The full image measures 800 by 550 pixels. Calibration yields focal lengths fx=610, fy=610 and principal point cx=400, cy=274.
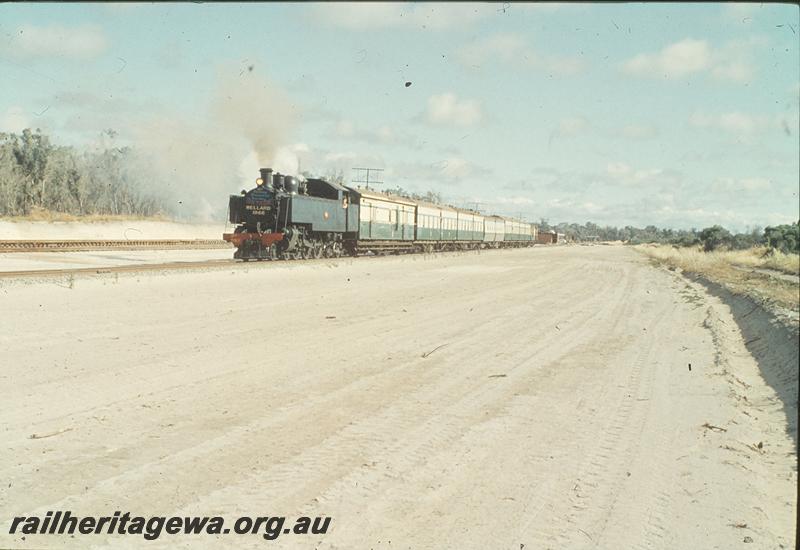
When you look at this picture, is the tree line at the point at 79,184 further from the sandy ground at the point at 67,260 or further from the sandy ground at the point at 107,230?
the sandy ground at the point at 67,260

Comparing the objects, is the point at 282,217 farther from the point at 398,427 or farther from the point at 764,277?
the point at 764,277

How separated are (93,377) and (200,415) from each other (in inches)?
92.9

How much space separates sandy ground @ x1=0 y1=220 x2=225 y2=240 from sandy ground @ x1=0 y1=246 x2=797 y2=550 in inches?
1656

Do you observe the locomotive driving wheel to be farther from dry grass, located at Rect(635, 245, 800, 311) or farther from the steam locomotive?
dry grass, located at Rect(635, 245, 800, 311)

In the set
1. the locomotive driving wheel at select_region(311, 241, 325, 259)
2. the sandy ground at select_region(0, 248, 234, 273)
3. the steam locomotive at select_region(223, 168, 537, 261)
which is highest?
the steam locomotive at select_region(223, 168, 537, 261)

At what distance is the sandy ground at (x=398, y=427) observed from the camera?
463cm

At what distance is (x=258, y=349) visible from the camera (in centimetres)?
1019

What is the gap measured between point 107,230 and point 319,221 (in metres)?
36.1

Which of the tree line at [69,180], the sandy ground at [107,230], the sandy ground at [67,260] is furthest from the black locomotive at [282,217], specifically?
the tree line at [69,180]

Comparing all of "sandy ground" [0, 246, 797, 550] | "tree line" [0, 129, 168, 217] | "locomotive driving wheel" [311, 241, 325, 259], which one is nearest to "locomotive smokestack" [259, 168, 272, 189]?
"locomotive driving wheel" [311, 241, 325, 259]

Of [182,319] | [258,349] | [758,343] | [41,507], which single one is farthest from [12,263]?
[758,343]

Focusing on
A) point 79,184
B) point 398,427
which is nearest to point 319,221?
point 398,427

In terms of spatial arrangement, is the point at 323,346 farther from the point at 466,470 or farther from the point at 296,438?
the point at 466,470

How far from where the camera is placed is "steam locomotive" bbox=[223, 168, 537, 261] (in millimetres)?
26375
